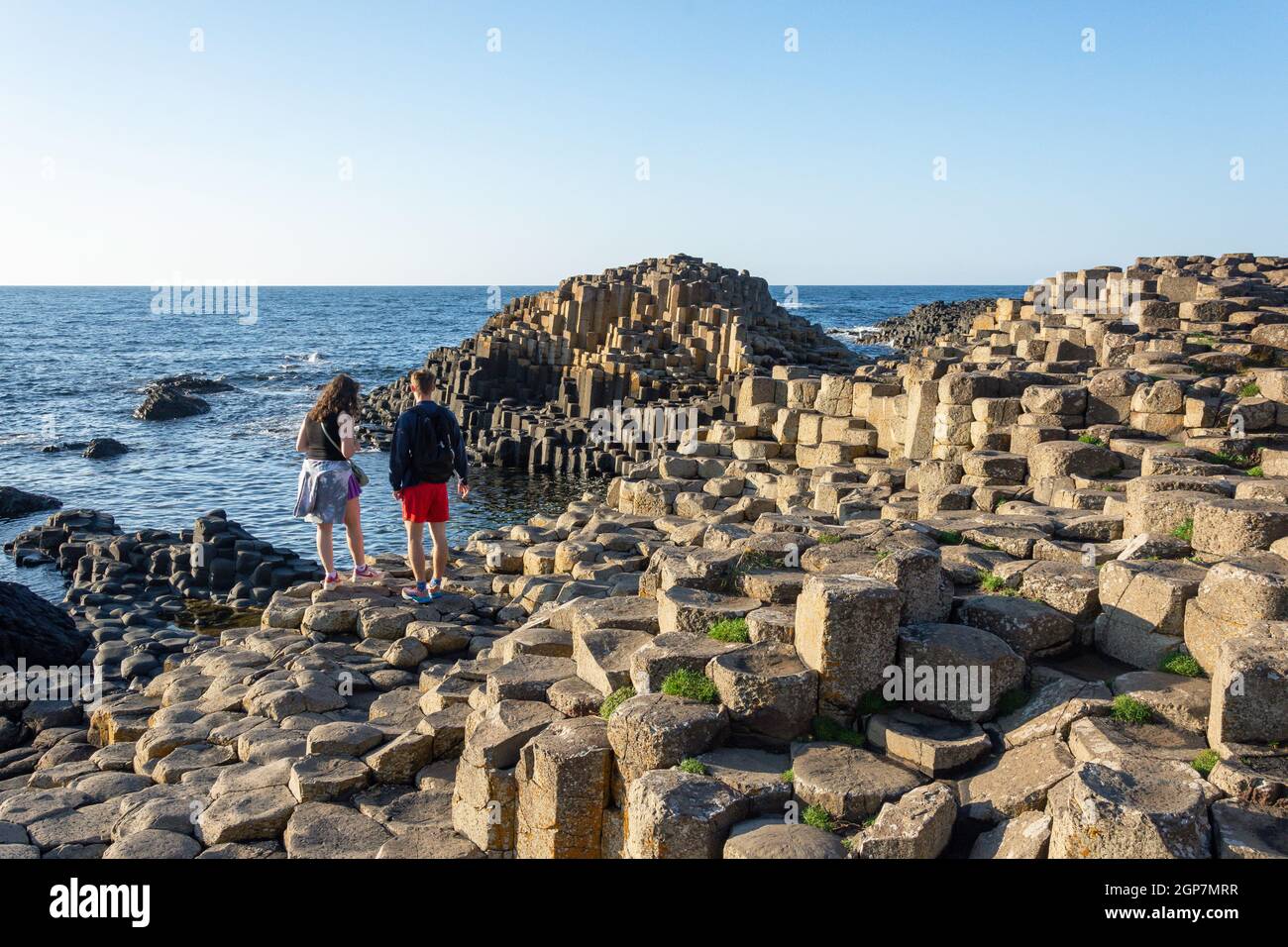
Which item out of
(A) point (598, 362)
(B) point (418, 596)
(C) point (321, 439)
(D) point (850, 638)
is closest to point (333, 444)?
(C) point (321, 439)

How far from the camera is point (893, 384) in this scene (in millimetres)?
17891

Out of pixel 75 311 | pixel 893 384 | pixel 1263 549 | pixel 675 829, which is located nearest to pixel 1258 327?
pixel 893 384

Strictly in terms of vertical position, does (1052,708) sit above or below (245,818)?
above

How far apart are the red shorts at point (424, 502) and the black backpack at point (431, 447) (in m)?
0.16

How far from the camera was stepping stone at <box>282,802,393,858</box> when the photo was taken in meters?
7.07

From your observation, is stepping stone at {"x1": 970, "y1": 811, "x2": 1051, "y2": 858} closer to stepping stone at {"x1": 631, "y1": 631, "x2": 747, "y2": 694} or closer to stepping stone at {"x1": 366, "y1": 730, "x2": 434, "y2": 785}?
stepping stone at {"x1": 631, "y1": 631, "x2": 747, "y2": 694}

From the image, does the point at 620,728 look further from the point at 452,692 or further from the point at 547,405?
the point at 547,405

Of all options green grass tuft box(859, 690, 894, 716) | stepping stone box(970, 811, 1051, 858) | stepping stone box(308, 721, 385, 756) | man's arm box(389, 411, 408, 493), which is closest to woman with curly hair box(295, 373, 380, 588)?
man's arm box(389, 411, 408, 493)

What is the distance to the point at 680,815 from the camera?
582 centimetres

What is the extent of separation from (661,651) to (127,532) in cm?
1786

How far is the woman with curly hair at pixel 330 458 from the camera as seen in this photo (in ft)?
35.3

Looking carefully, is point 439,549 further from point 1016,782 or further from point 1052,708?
point 1016,782

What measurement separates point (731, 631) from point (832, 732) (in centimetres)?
120

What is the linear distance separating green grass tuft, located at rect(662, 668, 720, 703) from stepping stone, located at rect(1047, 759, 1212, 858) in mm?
2376
